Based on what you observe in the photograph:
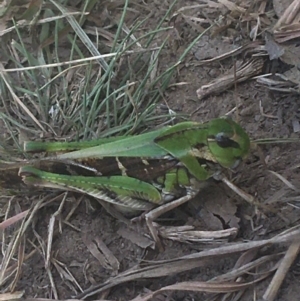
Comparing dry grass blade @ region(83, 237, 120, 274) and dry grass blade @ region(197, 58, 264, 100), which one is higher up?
dry grass blade @ region(197, 58, 264, 100)

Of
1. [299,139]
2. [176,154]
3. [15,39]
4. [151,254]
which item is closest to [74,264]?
[151,254]

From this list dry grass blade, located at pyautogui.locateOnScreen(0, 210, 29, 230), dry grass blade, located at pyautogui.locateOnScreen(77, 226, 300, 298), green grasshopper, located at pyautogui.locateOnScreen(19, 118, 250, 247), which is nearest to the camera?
dry grass blade, located at pyautogui.locateOnScreen(77, 226, 300, 298)

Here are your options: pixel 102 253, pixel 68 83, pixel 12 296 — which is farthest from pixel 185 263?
pixel 68 83

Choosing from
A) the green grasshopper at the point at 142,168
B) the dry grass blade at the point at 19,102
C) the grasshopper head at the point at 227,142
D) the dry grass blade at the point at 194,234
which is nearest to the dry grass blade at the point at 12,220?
the green grasshopper at the point at 142,168

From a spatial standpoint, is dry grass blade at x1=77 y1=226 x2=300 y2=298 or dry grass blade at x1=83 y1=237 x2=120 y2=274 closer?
dry grass blade at x1=77 y1=226 x2=300 y2=298

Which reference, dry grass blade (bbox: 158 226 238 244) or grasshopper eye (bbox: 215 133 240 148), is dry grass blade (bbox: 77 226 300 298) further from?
grasshopper eye (bbox: 215 133 240 148)

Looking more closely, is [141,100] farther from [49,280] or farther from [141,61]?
[49,280]

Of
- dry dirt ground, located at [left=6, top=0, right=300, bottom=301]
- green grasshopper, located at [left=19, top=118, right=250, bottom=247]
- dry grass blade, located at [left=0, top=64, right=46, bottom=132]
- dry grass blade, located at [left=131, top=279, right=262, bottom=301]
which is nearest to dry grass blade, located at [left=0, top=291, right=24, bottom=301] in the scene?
dry dirt ground, located at [left=6, top=0, right=300, bottom=301]

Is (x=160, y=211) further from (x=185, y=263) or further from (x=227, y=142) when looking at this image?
(x=227, y=142)
